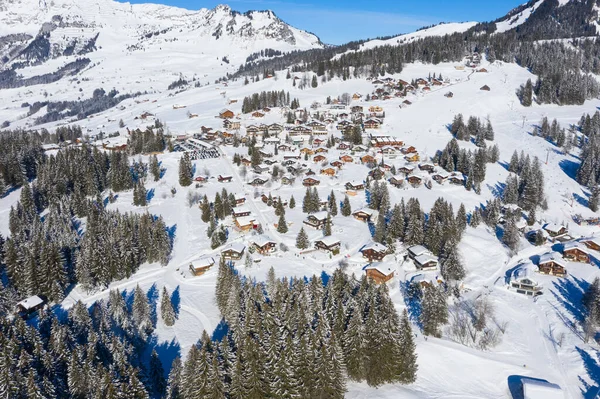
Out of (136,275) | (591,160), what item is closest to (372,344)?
(136,275)

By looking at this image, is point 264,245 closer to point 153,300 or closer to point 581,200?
point 153,300

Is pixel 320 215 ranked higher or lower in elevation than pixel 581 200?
higher

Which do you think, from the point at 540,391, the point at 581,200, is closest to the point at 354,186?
the point at 581,200

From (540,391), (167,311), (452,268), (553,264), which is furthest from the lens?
(553,264)

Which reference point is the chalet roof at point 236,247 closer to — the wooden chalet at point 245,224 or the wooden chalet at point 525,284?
the wooden chalet at point 245,224

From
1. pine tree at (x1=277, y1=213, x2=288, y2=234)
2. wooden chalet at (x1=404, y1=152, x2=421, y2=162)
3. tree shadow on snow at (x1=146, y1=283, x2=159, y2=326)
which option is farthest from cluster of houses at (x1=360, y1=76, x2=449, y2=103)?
tree shadow on snow at (x1=146, y1=283, x2=159, y2=326)

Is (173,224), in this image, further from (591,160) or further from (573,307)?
(591,160)

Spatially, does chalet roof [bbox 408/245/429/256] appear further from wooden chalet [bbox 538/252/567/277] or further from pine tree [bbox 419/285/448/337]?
wooden chalet [bbox 538/252/567/277]
